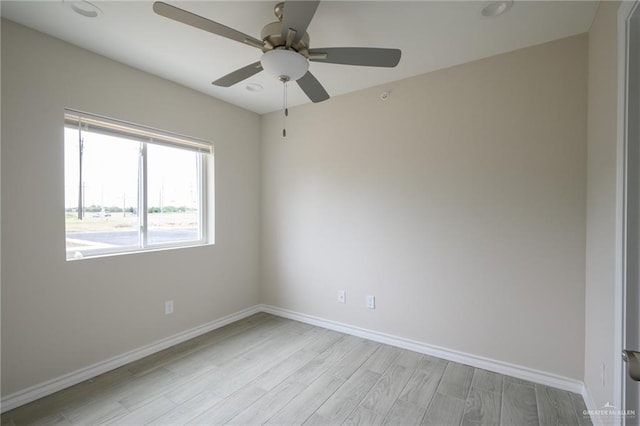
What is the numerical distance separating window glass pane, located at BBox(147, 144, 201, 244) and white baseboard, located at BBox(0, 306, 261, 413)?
0.94 meters

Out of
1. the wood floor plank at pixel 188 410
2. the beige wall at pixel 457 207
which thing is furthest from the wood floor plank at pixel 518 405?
the wood floor plank at pixel 188 410

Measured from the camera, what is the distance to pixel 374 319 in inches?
116

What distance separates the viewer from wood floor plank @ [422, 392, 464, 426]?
181cm

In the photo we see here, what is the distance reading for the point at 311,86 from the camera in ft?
6.72

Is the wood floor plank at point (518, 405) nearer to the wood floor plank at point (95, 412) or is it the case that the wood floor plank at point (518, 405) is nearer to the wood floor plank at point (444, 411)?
the wood floor plank at point (444, 411)

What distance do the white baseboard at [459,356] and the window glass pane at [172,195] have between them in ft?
5.26

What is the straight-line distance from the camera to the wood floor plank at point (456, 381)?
2086 millimetres

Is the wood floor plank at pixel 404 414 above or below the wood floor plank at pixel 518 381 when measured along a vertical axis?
below

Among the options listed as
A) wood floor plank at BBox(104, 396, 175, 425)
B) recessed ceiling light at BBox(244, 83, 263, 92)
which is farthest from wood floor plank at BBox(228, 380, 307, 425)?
recessed ceiling light at BBox(244, 83, 263, 92)

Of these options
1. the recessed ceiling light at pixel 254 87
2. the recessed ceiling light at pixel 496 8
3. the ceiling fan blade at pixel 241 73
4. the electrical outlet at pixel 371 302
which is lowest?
the electrical outlet at pixel 371 302

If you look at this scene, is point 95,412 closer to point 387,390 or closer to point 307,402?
point 307,402

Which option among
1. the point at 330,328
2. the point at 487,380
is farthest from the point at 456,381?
the point at 330,328

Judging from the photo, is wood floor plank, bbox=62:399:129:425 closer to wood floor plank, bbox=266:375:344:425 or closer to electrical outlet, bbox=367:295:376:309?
wood floor plank, bbox=266:375:344:425

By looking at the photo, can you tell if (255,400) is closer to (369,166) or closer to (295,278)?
(295,278)
